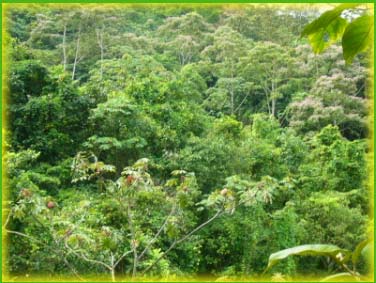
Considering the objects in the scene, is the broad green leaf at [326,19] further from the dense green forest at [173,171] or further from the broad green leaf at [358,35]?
the dense green forest at [173,171]

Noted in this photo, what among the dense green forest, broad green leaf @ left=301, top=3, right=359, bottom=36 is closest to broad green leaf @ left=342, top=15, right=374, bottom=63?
broad green leaf @ left=301, top=3, right=359, bottom=36

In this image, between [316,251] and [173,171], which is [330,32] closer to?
[316,251]

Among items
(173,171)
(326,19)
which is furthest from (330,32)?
(173,171)

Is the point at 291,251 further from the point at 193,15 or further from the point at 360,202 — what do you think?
the point at 193,15

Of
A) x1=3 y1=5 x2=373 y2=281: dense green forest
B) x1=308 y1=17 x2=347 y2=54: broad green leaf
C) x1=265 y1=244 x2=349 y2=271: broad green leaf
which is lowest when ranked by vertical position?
x1=3 y1=5 x2=373 y2=281: dense green forest

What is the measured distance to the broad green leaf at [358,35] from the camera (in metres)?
0.16

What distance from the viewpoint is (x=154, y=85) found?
4988 millimetres

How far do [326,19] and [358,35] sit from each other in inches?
0.6

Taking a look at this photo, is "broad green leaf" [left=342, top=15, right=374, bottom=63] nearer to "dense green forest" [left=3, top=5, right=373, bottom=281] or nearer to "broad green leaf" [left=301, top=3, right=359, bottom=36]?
"broad green leaf" [left=301, top=3, right=359, bottom=36]

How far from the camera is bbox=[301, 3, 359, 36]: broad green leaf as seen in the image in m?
0.17

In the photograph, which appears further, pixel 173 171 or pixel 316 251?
pixel 173 171

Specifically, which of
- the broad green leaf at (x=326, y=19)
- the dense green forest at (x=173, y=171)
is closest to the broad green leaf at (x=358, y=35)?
the broad green leaf at (x=326, y=19)

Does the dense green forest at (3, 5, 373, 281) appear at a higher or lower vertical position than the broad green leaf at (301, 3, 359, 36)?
lower

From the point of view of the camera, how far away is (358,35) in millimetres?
162
